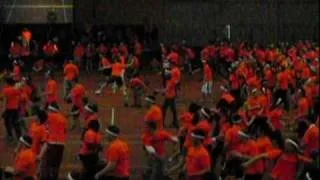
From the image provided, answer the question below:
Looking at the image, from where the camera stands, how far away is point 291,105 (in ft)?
86.7

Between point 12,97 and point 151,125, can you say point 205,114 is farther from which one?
point 12,97

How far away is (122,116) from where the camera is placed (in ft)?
87.0

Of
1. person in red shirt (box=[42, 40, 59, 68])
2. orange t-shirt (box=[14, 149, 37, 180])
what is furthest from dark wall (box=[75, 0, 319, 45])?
orange t-shirt (box=[14, 149, 37, 180])

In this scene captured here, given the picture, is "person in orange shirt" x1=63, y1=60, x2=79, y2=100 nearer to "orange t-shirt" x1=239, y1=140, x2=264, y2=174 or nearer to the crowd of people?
the crowd of people

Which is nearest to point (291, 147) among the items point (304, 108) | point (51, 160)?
point (51, 160)

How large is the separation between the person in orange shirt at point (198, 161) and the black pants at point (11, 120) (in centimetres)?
885

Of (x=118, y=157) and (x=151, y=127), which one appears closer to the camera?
(x=118, y=157)

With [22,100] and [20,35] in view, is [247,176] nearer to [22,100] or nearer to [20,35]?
[22,100]

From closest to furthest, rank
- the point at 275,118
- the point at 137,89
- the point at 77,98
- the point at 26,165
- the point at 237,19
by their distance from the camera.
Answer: the point at 26,165, the point at 275,118, the point at 77,98, the point at 137,89, the point at 237,19

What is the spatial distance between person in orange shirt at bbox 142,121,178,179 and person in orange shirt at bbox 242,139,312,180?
2705mm

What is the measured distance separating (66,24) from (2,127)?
25106mm

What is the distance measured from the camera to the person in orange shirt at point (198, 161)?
1244 cm

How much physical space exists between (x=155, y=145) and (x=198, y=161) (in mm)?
2568

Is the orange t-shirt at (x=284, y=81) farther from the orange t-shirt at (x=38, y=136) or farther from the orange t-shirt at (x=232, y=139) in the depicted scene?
the orange t-shirt at (x=38, y=136)
